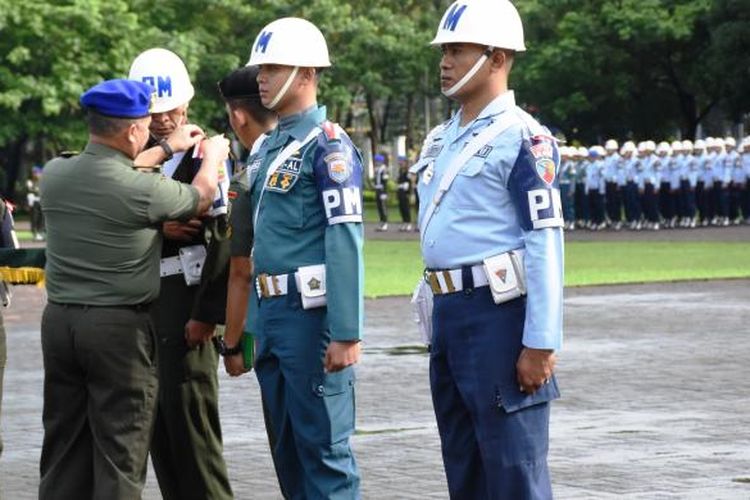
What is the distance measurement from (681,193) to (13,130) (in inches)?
874

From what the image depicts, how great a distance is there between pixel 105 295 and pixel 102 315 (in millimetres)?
74

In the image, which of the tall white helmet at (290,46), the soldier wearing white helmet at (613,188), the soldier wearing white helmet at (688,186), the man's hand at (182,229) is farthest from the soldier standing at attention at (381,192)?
the tall white helmet at (290,46)

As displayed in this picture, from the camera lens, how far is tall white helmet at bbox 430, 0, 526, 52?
6.74m

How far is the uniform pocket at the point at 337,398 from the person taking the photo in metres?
7.50

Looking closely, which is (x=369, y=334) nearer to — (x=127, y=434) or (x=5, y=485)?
(x=5, y=485)

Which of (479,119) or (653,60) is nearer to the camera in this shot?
(479,119)

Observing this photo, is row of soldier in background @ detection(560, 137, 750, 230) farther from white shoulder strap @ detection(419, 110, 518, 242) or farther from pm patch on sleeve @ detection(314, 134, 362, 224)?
white shoulder strap @ detection(419, 110, 518, 242)

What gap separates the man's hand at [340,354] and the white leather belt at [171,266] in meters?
1.20

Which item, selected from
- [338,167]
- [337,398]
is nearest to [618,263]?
[337,398]

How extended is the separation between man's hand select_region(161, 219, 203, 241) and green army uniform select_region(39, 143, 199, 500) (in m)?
0.62

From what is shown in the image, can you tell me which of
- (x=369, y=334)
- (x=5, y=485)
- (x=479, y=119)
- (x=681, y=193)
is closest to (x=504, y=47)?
(x=479, y=119)

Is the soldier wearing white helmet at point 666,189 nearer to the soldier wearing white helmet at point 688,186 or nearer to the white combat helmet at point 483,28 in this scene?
the soldier wearing white helmet at point 688,186

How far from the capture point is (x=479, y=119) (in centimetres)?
677

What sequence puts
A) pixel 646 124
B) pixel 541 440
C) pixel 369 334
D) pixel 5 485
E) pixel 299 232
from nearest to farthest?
pixel 541 440 → pixel 299 232 → pixel 5 485 → pixel 369 334 → pixel 646 124
